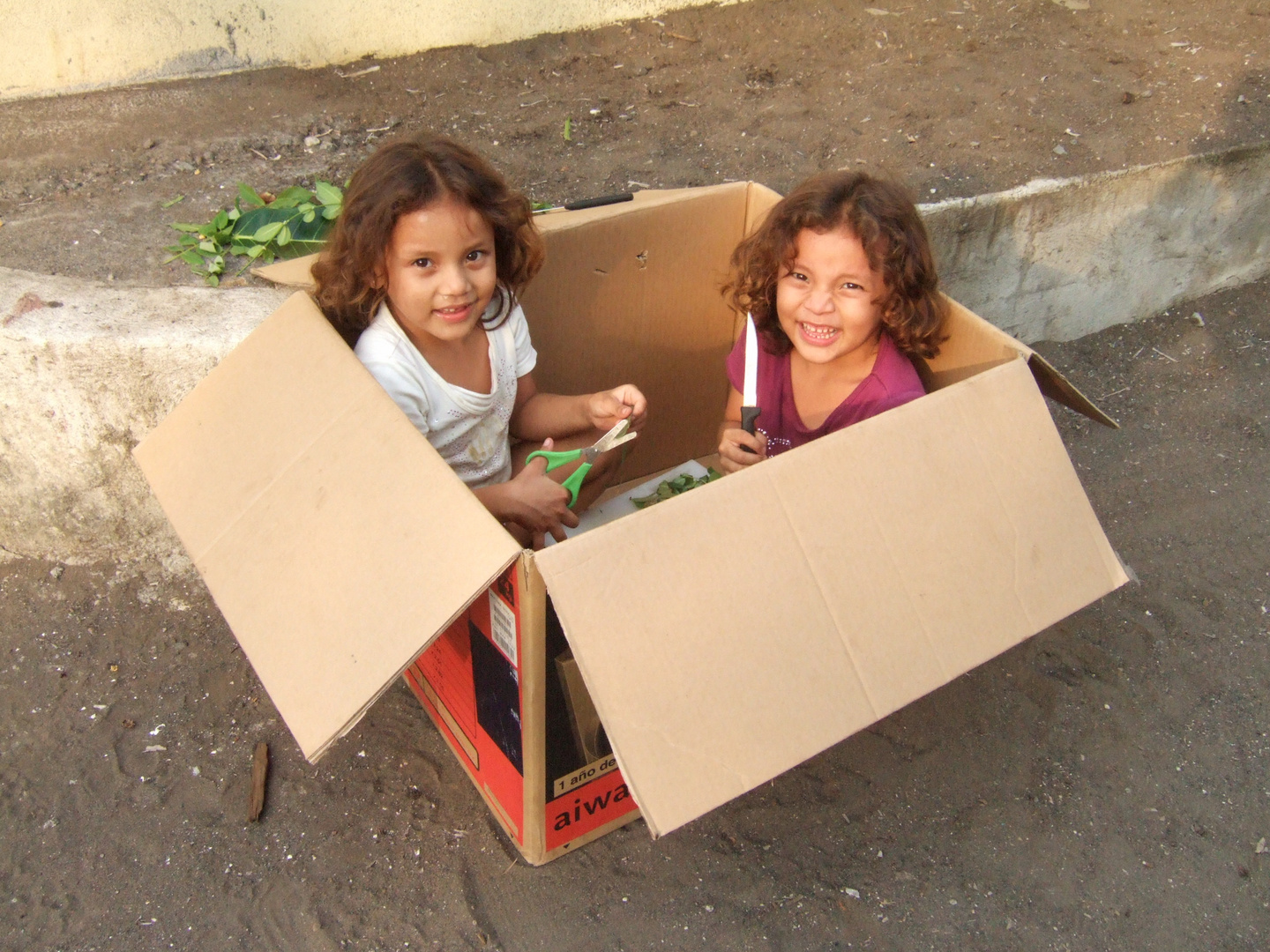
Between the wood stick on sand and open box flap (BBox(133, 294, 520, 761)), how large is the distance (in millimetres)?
637

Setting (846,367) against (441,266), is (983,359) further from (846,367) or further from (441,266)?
(441,266)

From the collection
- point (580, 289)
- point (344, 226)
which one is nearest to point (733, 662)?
point (344, 226)

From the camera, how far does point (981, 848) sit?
168 cm

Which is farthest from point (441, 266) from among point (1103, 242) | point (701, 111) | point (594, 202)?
point (1103, 242)

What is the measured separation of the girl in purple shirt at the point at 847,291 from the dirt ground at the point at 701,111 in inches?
37.1

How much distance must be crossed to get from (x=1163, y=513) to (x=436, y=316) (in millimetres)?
1787

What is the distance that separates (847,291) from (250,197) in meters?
1.43

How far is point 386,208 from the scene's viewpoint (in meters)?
1.55

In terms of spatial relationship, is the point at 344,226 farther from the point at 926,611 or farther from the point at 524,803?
the point at 926,611

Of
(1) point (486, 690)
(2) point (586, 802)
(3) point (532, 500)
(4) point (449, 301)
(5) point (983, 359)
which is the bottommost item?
(2) point (586, 802)

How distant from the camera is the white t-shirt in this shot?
1635 mm

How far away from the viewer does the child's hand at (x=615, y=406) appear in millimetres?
1816

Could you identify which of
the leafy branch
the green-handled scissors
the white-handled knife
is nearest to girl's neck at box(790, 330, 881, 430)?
the white-handled knife

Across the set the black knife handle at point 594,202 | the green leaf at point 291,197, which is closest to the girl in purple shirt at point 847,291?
the black knife handle at point 594,202
